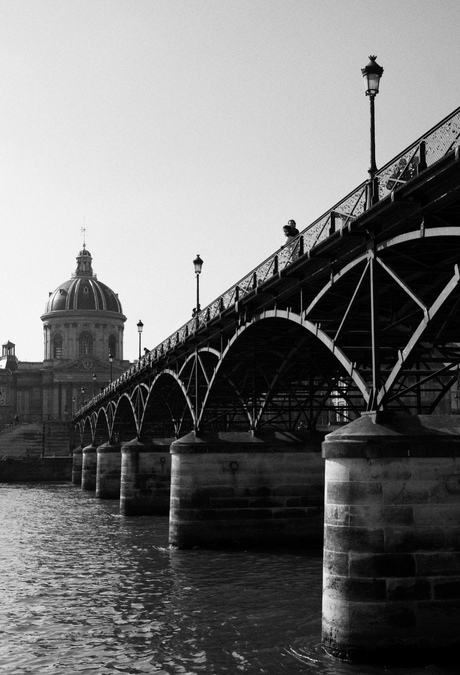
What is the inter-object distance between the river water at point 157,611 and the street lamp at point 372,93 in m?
9.32

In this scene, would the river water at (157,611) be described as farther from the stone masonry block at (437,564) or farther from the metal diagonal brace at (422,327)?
the metal diagonal brace at (422,327)

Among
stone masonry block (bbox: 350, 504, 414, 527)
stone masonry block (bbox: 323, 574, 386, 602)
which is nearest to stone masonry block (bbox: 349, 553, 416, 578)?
stone masonry block (bbox: 323, 574, 386, 602)

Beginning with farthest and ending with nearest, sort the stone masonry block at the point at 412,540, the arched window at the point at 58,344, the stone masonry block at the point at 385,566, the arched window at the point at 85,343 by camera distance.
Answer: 1. the arched window at the point at 58,344
2. the arched window at the point at 85,343
3. the stone masonry block at the point at 412,540
4. the stone masonry block at the point at 385,566

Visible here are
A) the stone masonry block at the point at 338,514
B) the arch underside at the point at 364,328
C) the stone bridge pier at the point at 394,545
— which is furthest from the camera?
the arch underside at the point at 364,328

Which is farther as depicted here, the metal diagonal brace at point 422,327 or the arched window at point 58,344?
the arched window at point 58,344

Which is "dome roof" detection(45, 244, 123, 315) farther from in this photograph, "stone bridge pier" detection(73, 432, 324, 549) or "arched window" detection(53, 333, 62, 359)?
"stone bridge pier" detection(73, 432, 324, 549)

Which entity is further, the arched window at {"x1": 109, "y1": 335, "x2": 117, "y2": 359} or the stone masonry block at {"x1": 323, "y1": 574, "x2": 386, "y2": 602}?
the arched window at {"x1": 109, "y1": 335, "x2": 117, "y2": 359}

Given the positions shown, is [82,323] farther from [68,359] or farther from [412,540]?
[412,540]

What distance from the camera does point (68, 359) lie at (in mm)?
183750

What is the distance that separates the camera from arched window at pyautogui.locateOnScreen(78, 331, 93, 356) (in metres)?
187

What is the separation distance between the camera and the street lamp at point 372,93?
19797 millimetres

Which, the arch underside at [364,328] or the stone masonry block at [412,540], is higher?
the arch underside at [364,328]

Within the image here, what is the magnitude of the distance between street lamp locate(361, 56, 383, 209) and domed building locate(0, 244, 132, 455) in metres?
153

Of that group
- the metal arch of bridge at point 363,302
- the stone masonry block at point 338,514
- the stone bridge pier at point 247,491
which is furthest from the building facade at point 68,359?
the stone masonry block at point 338,514
